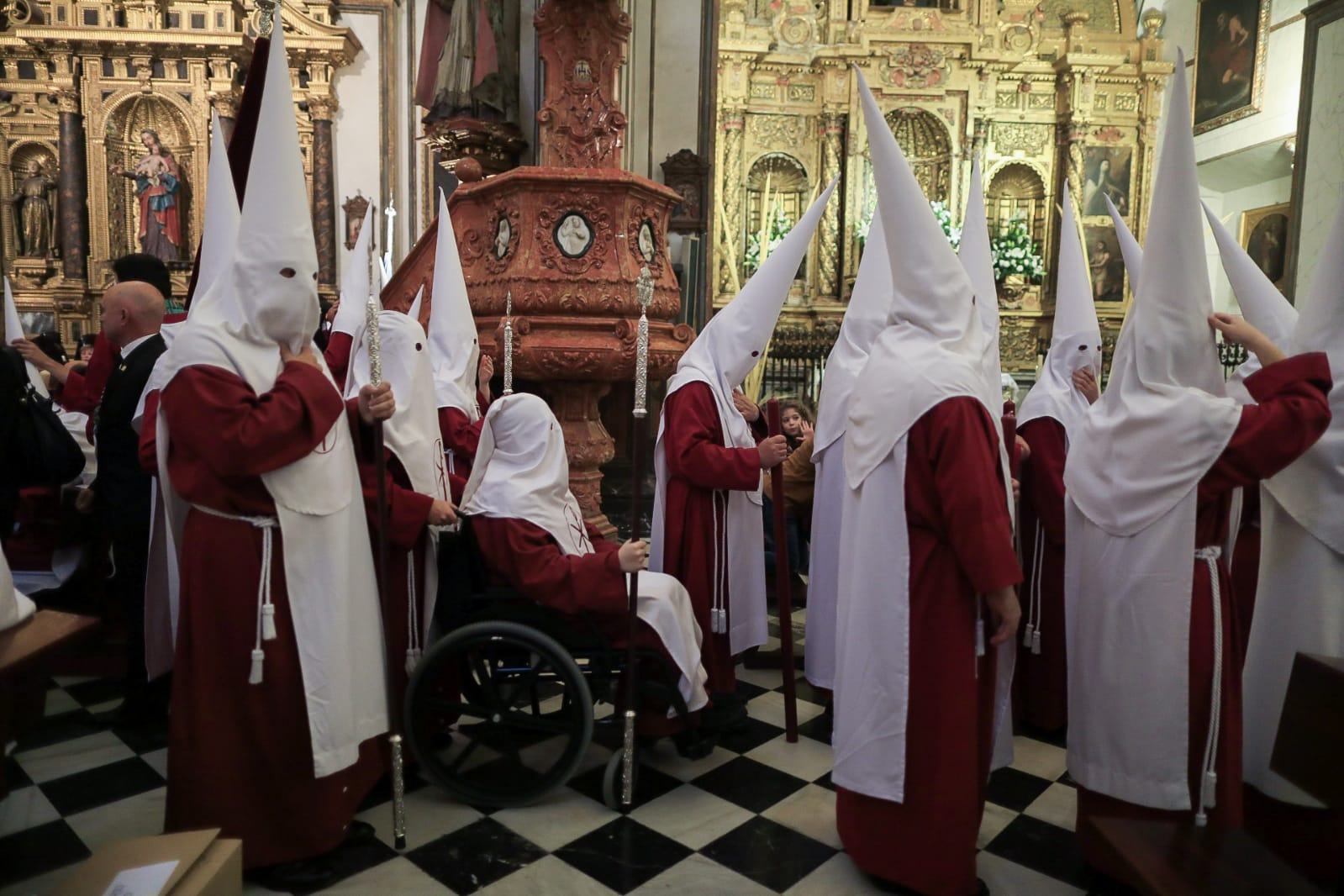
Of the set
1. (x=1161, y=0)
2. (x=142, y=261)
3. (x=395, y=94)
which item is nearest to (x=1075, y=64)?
(x=1161, y=0)

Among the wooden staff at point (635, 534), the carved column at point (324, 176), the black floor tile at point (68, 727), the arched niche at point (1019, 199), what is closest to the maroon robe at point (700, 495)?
the wooden staff at point (635, 534)

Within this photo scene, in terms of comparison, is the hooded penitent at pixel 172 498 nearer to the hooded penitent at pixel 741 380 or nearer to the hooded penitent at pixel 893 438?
the hooded penitent at pixel 741 380

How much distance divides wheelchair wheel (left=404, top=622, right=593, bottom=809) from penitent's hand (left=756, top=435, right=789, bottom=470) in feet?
3.37

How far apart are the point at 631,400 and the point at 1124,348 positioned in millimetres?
4933

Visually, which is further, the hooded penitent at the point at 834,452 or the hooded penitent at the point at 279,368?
the hooded penitent at the point at 834,452

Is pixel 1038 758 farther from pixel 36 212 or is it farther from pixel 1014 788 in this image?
pixel 36 212

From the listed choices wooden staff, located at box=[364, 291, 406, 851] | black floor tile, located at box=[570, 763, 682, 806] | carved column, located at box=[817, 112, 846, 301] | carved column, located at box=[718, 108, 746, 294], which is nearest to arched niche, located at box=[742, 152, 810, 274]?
carved column, located at box=[718, 108, 746, 294]

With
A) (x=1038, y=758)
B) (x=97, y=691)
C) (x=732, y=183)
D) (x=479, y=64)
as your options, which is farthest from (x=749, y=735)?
(x=732, y=183)

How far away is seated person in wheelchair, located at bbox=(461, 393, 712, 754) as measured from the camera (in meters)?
2.76

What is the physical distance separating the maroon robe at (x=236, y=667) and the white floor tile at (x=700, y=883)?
3.29 feet

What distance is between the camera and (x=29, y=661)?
1.60m

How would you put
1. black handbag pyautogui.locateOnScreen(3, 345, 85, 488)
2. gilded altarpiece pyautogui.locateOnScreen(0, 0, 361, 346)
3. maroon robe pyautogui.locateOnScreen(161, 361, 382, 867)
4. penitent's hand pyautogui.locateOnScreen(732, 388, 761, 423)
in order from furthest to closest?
gilded altarpiece pyautogui.locateOnScreen(0, 0, 361, 346), penitent's hand pyautogui.locateOnScreen(732, 388, 761, 423), black handbag pyautogui.locateOnScreen(3, 345, 85, 488), maroon robe pyautogui.locateOnScreen(161, 361, 382, 867)

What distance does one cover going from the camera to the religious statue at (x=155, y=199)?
436 inches

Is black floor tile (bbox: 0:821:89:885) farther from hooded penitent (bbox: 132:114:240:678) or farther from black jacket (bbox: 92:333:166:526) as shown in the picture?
black jacket (bbox: 92:333:166:526)
